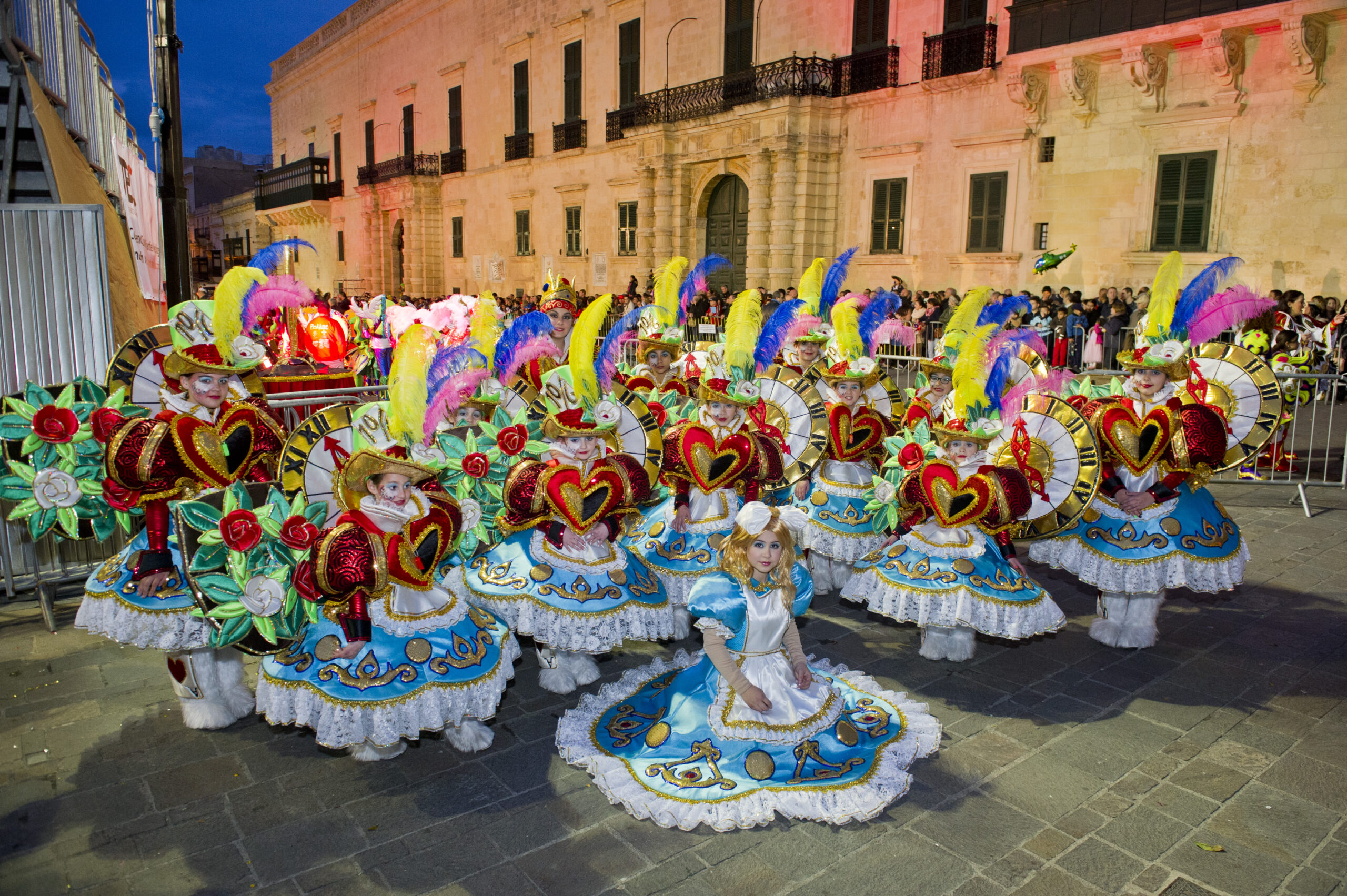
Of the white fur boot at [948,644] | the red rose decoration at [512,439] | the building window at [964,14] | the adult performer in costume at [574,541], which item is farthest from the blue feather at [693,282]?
the building window at [964,14]

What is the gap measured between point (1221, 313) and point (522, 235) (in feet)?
85.2

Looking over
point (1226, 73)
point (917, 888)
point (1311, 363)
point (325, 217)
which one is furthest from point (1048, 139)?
point (325, 217)

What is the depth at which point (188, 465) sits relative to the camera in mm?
4355

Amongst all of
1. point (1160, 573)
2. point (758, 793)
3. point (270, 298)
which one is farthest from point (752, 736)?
point (270, 298)

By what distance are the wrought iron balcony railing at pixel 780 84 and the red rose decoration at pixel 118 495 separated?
16.6 metres

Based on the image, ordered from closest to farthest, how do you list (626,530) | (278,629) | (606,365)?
(278,629)
(606,365)
(626,530)

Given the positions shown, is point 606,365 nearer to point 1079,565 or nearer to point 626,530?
point 626,530

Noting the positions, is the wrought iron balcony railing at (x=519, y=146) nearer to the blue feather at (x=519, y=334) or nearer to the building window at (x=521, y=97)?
the building window at (x=521, y=97)

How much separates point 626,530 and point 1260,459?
8598 mm

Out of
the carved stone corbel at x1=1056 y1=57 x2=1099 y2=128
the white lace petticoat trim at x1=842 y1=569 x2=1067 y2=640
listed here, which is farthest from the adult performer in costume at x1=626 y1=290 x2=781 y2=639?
the carved stone corbel at x1=1056 y1=57 x2=1099 y2=128

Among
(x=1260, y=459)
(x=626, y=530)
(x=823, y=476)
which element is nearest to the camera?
(x=626, y=530)

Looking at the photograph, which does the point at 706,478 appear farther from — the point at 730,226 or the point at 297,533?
the point at 730,226

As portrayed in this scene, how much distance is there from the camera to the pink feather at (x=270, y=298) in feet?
15.8

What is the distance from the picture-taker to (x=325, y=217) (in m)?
43.2
